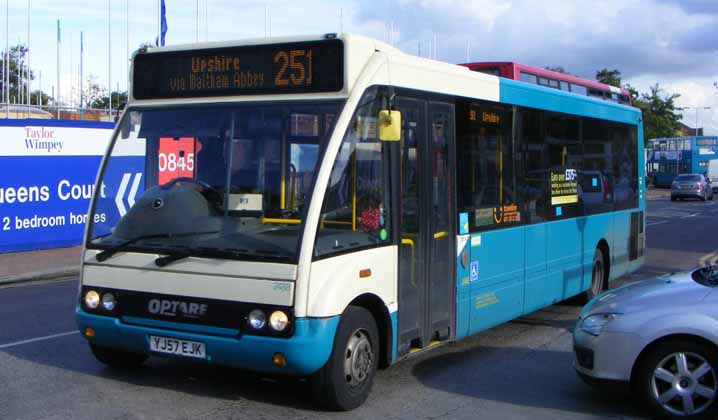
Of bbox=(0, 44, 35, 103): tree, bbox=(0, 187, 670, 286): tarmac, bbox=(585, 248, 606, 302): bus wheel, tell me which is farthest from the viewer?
bbox=(0, 44, 35, 103): tree

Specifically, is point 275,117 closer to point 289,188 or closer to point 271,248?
point 289,188

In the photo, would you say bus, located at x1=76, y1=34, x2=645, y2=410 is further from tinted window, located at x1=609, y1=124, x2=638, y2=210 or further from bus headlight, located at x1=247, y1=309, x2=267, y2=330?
tinted window, located at x1=609, y1=124, x2=638, y2=210

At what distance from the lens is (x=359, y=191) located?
6.17 metres

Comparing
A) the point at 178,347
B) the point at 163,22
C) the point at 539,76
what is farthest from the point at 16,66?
the point at 178,347

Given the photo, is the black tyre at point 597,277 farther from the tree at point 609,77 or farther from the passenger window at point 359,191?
the tree at point 609,77

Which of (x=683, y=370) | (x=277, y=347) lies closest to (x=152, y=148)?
(x=277, y=347)

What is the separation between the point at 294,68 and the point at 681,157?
64.9 meters

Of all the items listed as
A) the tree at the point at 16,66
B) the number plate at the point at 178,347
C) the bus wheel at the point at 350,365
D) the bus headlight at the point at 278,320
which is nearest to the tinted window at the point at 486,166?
the bus wheel at the point at 350,365

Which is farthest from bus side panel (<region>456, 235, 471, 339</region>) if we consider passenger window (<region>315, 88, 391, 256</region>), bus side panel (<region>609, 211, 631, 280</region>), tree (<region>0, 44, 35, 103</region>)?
tree (<region>0, 44, 35, 103</region>)

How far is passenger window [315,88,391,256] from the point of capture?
587 cm

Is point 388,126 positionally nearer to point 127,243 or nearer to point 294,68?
point 294,68

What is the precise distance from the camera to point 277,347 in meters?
5.59

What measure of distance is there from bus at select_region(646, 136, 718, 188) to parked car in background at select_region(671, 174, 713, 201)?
13.8m

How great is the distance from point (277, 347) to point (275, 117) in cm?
175
